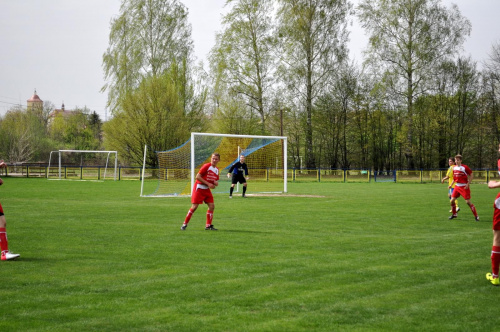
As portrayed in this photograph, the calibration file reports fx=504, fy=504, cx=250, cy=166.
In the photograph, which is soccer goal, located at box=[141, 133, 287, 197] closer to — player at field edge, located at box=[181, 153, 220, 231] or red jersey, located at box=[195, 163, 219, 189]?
red jersey, located at box=[195, 163, 219, 189]

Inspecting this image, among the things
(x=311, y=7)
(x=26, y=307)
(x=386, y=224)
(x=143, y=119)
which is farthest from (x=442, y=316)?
(x=311, y=7)

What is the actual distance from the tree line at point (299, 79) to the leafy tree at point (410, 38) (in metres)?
0.09

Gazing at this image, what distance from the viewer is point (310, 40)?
4844cm

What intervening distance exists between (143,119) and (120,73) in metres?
6.74

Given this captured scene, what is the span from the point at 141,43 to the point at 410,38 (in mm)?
25936

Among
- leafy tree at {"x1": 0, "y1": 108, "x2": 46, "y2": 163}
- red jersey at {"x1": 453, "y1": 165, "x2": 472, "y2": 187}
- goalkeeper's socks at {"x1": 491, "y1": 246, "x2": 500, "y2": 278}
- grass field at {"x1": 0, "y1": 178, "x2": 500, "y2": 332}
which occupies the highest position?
leafy tree at {"x1": 0, "y1": 108, "x2": 46, "y2": 163}

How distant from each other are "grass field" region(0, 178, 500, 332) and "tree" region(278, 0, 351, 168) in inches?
1441

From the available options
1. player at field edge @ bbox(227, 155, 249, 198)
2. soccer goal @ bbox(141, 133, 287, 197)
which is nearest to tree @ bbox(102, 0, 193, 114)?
soccer goal @ bbox(141, 133, 287, 197)

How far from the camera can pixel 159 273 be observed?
24.6 ft

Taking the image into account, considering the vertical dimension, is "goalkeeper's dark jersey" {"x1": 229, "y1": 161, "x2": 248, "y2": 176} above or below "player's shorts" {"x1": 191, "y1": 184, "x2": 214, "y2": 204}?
above

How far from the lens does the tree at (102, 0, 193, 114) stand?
49844 mm

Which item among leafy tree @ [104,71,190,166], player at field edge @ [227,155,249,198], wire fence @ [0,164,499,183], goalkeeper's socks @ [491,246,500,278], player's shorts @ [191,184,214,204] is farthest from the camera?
leafy tree @ [104,71,190,166]

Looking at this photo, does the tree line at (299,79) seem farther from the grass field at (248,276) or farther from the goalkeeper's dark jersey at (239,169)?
the grass field at (248,276)

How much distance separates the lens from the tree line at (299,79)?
4725 cm
